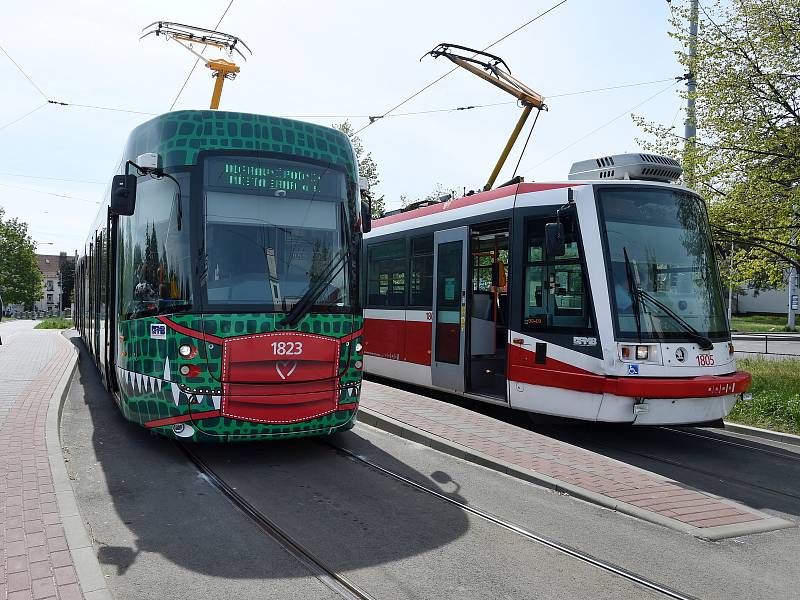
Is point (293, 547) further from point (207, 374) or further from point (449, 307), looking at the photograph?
point (449, 307)

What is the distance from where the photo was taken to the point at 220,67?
15039mm

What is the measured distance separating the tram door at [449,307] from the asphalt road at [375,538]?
132 inches

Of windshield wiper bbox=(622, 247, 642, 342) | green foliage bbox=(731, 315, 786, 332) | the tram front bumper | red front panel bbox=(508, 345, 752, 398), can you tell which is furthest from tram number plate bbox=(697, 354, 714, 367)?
green foliage bbox=(731, 315, 786, 332)

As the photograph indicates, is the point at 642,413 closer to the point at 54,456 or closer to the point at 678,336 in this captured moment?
the point at 678,336

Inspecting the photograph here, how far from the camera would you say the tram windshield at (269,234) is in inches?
271

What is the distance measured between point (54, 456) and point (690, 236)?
24.4 ft

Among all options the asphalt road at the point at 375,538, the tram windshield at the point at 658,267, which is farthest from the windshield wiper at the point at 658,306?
the asphalt road at the point at 375,538

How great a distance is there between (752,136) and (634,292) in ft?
21.1

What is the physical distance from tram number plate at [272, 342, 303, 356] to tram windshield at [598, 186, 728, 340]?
362 centimetres

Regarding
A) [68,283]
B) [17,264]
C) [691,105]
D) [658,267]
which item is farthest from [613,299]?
[17,264]

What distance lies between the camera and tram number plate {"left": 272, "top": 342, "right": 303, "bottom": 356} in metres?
6.85

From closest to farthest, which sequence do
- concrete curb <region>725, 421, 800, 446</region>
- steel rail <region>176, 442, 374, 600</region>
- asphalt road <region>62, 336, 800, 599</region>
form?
steel rail <region>176, 442, 374, 600</region> < asphalt road <region>62, 336, 800, 599</region> < concrete curb <region>725, 421, 800, 446</region>

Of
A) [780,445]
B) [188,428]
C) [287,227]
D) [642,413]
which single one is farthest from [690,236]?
[188,428]

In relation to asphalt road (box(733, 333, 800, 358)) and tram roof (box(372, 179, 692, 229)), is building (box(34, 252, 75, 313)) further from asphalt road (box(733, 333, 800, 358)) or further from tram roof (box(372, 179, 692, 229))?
tram roof (box(372, 179, 692, 229))
